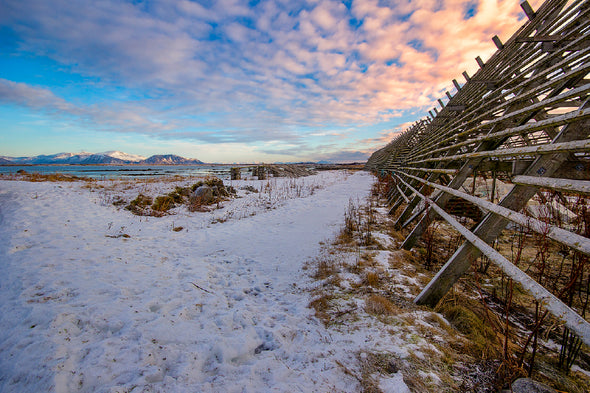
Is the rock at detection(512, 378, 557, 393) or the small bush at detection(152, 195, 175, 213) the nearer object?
the rock at detection(512, 378, 557, 393)

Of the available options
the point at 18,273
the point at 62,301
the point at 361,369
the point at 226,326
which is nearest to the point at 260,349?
the point at 226,326

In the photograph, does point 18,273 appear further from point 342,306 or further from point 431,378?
point 431,378

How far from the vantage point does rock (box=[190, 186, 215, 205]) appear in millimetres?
10641

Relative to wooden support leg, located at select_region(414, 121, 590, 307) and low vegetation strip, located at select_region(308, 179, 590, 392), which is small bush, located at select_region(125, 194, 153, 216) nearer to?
low vegetation strip, located at select_region(308, 179, 590, 392)

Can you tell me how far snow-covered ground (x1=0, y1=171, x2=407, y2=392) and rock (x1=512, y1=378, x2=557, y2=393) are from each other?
31.4 inches

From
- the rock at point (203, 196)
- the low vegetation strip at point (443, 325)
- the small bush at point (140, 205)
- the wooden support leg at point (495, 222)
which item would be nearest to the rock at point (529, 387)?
the low vegetation strip at point (443, 325)

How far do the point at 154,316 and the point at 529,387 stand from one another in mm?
3515

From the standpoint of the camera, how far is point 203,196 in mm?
10852

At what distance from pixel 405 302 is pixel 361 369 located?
4.57ft

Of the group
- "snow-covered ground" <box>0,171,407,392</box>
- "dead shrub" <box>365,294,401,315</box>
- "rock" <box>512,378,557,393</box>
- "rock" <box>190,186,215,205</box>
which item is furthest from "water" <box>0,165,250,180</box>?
"rock" <box>512,378,557,393</box>

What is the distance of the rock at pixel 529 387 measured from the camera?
1.56 m

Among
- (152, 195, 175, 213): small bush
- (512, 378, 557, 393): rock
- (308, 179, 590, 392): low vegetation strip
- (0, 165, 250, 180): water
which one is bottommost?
(308, 179, 590, 392): low vegetation strip

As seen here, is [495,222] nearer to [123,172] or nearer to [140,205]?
[140,205]

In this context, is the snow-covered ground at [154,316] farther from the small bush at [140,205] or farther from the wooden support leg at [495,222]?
the small bush at [140,205]
